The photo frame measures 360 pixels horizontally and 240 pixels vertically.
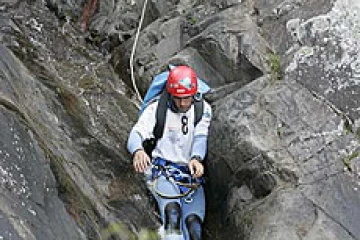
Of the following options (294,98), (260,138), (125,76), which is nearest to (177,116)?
(260,138)

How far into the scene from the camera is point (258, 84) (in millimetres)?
7941

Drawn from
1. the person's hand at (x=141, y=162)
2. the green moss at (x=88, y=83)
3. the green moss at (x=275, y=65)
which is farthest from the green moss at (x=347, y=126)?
the green moss at (x=88, y=83)

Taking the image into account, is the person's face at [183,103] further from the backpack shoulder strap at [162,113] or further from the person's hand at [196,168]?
the person's hand at [196,168]

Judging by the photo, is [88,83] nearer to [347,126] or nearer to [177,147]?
[177,147]

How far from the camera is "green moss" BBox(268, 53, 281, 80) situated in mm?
8000

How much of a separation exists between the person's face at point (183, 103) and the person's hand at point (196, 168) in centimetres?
62

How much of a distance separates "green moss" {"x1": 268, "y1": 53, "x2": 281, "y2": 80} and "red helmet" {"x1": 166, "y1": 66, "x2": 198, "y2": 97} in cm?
144

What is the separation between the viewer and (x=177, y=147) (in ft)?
23.9

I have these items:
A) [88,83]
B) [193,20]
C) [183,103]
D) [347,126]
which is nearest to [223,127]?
[183,103]

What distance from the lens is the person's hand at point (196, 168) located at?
677 centimetres

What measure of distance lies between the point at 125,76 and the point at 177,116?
3142 mm

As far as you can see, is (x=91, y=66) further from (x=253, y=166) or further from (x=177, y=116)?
(x=253, y=166)

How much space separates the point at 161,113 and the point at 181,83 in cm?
50

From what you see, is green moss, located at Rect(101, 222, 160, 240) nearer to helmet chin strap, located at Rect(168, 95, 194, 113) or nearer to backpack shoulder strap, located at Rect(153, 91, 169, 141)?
backpack shoulder strap, located at Rect(153, 91, 169, 141)
